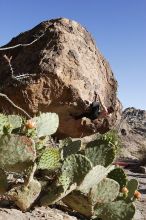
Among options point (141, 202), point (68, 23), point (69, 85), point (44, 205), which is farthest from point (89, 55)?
point (44, 205)

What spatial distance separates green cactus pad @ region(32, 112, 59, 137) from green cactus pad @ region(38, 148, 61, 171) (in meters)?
0.34

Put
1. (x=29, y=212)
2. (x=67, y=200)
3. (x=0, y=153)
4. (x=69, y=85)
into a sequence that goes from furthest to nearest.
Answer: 1. (x=69, y=85)
2. (x=67, y=200)
3. (x=29, y=212)
4. (x=0, y=153)

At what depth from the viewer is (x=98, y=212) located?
6.02 m

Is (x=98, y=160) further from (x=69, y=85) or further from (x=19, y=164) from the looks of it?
(x=69, y=85)

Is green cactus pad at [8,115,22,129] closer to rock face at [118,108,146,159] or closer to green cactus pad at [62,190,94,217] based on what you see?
green cactus pad at [62,190,94,217]

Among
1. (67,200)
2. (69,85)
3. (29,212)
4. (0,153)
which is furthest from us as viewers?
(69,85)

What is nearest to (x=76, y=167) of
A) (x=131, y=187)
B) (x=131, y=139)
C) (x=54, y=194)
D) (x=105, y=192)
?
(x=54, y=194)

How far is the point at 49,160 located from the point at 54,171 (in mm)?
383

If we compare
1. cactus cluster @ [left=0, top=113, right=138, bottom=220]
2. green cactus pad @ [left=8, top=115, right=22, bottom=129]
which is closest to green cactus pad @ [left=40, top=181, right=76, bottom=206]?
cactus cluster @ [left=0, top=113, right=138, bottom=220]

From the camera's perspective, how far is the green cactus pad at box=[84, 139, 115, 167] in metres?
5.98

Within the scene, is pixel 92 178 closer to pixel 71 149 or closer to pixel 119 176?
pixel 71 149

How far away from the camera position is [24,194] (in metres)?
5.24

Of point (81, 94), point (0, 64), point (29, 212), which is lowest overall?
point (29, 212)

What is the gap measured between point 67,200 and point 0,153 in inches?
53.2
